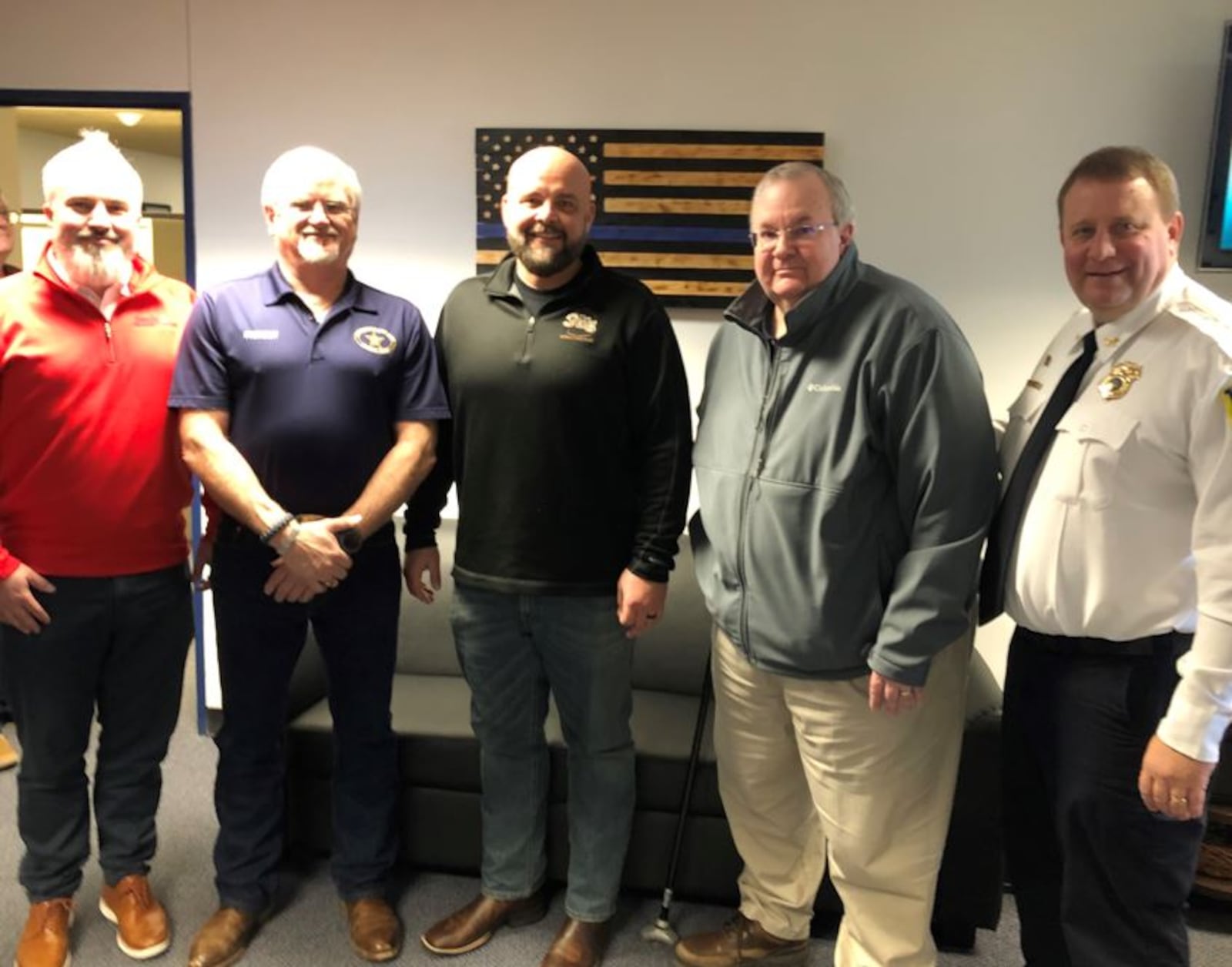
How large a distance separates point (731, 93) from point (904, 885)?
93.6 inches

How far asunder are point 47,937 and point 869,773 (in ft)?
6.09

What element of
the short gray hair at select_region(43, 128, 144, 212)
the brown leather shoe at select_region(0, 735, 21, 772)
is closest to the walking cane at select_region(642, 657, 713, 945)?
the short gray hair at select_region(43, 128, 144, 212)

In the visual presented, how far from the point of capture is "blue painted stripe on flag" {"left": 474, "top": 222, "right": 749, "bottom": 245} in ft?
10.3

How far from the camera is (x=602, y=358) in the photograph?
6.65ft

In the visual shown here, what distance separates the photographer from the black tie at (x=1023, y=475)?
168cm

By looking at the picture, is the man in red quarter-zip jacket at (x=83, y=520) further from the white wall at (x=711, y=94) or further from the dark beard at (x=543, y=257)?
the white wall at (x=711, y=94)

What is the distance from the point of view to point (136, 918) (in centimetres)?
222

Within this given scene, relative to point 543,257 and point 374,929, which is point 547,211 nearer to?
point 543,257

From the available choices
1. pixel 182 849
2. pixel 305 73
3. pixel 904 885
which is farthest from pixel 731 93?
pixel 182 849

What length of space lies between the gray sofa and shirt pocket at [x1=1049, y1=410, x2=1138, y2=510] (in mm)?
864

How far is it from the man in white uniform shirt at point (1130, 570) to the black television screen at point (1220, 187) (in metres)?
1.55

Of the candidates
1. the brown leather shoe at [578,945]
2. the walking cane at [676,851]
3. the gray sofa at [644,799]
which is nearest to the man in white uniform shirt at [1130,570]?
the gray sofa at [644,799]

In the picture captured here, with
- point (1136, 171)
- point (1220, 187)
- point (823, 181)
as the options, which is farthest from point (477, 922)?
point (1220, 187)

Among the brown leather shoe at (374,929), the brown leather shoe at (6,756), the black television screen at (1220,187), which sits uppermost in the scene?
the black television screen at (1220,187)
